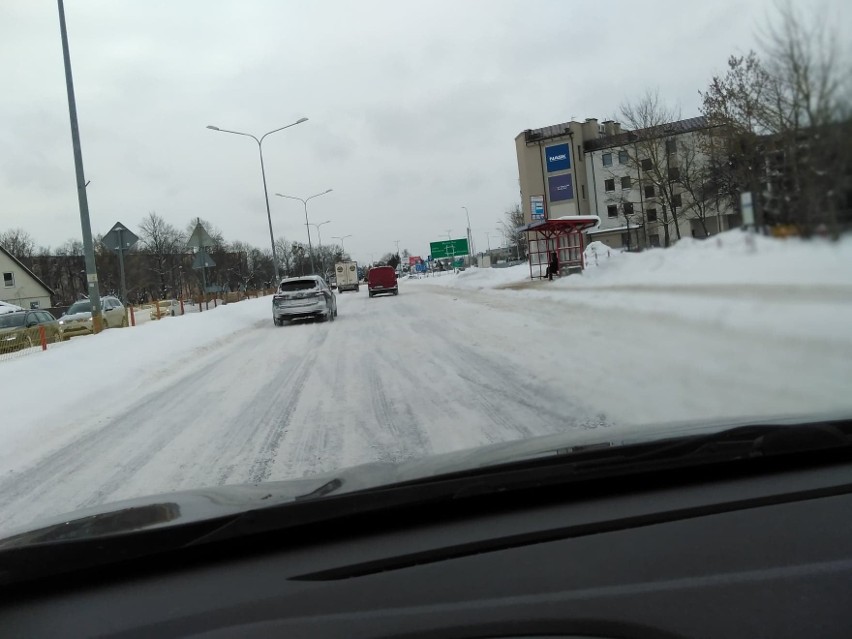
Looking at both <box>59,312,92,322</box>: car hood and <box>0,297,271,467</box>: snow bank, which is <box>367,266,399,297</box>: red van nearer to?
<box>59,312,92,322</box>: car hood

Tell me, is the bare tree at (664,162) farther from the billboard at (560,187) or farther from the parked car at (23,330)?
the parked car at (23,330)

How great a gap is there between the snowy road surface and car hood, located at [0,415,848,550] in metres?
1.06

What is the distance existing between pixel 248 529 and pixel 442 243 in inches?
2932

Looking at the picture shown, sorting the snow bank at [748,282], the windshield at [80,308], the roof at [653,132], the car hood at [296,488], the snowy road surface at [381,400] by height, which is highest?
the roof at [653,132]

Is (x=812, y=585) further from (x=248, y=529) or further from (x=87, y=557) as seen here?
(x=87, y=557)

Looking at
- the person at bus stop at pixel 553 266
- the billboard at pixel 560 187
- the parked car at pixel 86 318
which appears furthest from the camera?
the parked car at pixel 86 318

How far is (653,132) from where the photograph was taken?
13.4 feet

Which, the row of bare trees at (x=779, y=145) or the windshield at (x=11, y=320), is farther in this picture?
the windshield at (x=11, y=320)

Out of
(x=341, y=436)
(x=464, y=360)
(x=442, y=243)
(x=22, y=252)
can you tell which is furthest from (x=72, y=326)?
(x=22, y=252)

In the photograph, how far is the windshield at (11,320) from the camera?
24575 millimetres

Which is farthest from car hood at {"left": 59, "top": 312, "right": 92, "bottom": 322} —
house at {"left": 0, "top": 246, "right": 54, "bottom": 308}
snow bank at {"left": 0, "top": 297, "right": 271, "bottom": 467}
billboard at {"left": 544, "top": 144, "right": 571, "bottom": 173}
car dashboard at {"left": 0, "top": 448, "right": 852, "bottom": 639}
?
house at {"left": 0, "top": 246, "right": 54, "bottom": 308}

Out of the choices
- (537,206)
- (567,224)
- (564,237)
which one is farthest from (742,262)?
(537,206)

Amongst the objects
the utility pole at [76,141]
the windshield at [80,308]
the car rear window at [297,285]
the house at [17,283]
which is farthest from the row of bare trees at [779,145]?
the house at [17,283]

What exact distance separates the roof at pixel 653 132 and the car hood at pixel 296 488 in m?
1.65
